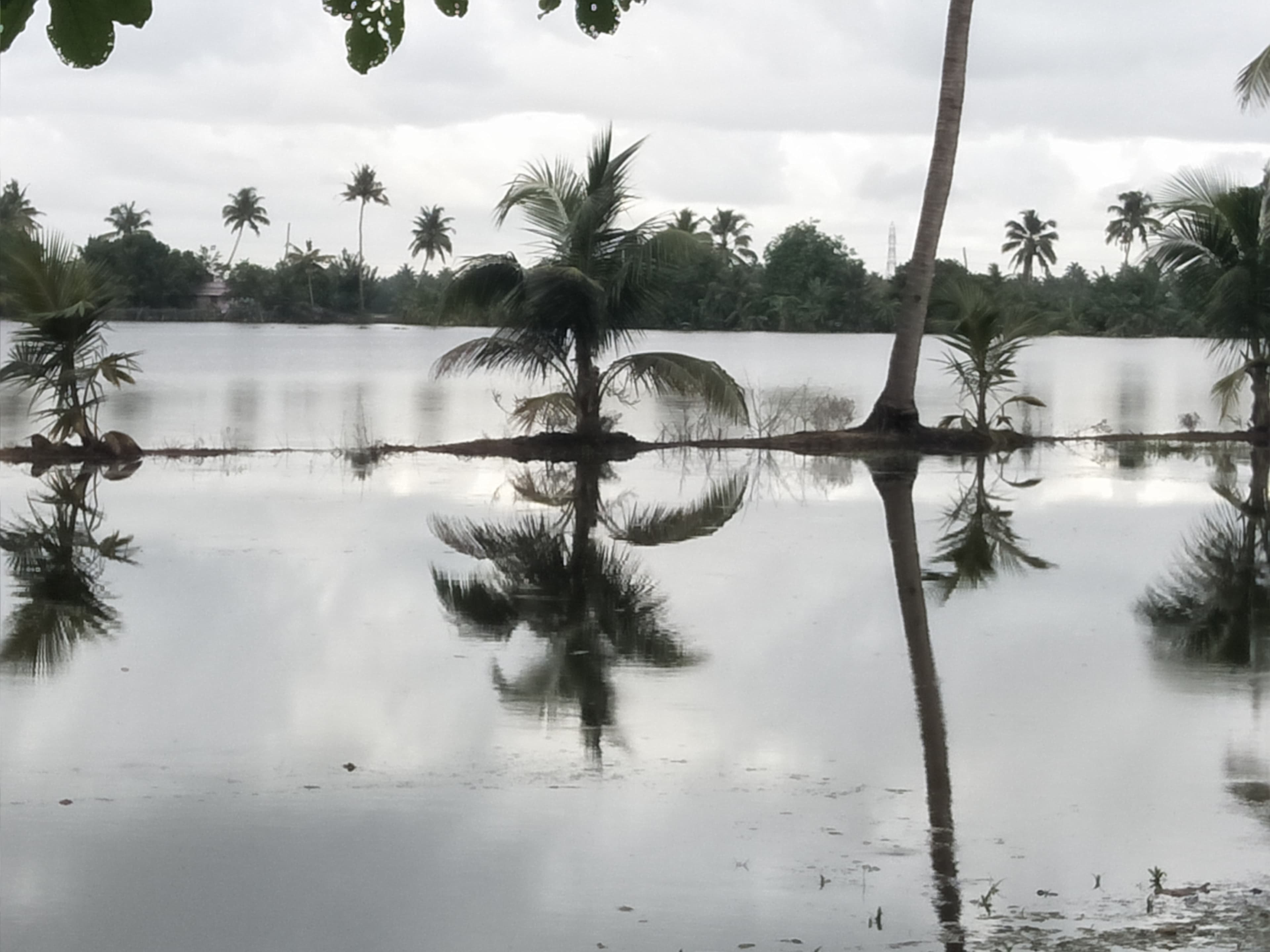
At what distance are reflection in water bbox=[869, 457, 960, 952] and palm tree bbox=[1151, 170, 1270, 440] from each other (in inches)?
254

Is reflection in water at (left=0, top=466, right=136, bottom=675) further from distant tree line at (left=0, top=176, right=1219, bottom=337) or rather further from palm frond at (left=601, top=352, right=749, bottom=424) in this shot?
distant tree line at (left=0, top=176, right=1219, bottom=337)

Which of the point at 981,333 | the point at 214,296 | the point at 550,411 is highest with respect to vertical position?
the point at 214,296

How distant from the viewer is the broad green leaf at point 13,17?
2.32 metres

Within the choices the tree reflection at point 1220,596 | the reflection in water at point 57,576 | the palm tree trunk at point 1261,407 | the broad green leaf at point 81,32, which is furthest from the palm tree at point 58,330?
the broad green leaf at point 81,32

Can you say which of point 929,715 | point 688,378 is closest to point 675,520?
point 688,378

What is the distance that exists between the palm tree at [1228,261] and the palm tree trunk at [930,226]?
293cm

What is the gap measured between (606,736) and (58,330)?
12412 millimetres

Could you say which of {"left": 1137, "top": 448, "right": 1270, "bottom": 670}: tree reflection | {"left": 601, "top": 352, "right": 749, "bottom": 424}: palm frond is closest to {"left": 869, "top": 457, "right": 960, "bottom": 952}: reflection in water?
{"left": 1137, "top": 448, "right": 1270, "bottom": 670}: tree reflection

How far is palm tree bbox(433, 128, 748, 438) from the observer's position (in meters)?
17.5

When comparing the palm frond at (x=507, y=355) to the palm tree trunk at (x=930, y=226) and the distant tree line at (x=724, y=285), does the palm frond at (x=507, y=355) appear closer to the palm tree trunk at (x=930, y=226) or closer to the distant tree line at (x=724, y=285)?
the palm tree trunk at (x=930, y=226)

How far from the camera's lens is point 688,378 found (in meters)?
17.4

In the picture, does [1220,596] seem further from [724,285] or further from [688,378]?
[724,285]

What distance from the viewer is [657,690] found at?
7.32 meters

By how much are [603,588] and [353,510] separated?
14.0 ft
